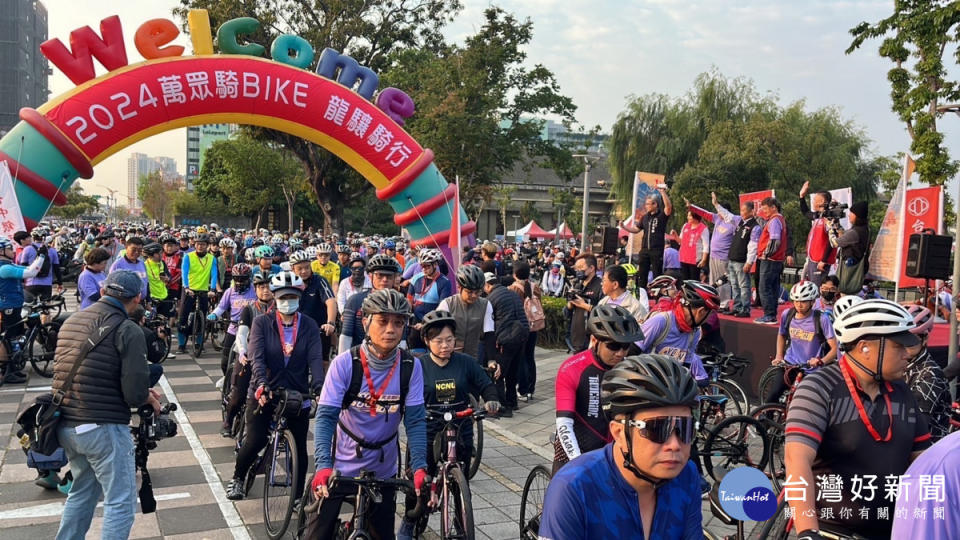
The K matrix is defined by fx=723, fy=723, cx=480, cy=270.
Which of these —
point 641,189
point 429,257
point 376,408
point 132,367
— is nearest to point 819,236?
point 641,189

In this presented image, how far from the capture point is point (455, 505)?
15.5ft

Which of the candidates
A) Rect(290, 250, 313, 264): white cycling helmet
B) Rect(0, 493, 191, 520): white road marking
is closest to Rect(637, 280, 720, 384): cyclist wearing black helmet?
Rect(290, 250, 313, 264): white cycling helmet

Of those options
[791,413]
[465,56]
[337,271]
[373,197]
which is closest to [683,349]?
[791,413]

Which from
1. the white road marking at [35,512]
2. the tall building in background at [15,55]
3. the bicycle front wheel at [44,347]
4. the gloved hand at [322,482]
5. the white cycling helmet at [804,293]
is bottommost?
the white road marking at [35,512]

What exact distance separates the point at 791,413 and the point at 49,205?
46.5 ft

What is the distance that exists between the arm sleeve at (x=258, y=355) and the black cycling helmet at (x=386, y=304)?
6.16 ft

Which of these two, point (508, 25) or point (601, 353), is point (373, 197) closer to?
point (508, 25)

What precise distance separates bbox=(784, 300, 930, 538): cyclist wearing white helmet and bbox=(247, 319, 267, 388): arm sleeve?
400cm

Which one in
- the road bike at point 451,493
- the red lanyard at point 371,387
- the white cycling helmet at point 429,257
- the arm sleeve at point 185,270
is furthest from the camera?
the arm sleeve at point 185,270

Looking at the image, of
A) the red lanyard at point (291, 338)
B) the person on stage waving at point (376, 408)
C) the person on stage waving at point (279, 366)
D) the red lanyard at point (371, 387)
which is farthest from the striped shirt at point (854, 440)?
the red lanyard at point (291, 338)

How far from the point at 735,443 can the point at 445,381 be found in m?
2.96

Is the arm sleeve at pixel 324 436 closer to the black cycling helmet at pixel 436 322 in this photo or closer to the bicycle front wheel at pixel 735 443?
the black cycling helmet at pixel 436 322

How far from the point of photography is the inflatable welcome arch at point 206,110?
1341 centimetres

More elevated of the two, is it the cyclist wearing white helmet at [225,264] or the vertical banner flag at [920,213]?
the vertical banner flag at [920,213]
